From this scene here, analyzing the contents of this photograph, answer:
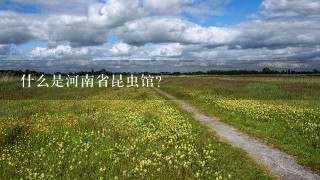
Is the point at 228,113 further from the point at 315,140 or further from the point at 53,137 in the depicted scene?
the point at 53,137

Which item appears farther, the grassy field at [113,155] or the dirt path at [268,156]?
the dirt path at [268,156]

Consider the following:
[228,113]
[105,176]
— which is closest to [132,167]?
[105,176]

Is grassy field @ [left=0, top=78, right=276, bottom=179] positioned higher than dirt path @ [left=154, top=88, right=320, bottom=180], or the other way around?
grassy field @ [left=0, top=78, right=276, bottom=179]

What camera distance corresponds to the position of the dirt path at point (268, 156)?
33.6 feet

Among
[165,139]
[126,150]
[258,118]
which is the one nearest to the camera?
[126,150]

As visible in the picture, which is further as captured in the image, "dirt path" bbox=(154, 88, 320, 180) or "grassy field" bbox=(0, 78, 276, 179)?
"dirt path" bbox=(154, 88, 320, 180)

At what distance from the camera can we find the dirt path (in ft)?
33.6

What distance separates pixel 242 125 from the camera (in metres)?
18.9

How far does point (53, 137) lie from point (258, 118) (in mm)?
13275

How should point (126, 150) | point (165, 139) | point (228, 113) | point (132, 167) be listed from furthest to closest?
1. point (228, 113)
2. point (165, 139)
3. point (126, 150)
4. point (132, 167)

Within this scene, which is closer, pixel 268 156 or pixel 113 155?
pixel 113 155

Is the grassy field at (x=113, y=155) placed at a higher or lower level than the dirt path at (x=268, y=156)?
higher

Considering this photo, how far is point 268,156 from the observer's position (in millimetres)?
12273

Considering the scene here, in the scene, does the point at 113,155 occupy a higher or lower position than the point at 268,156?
higher
